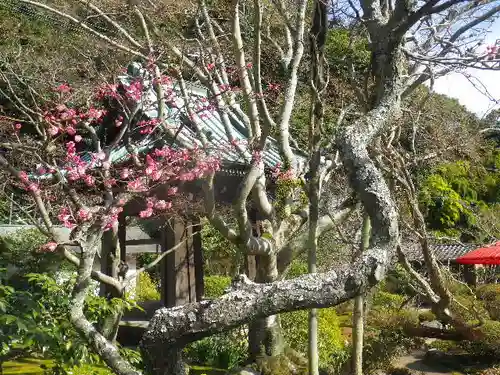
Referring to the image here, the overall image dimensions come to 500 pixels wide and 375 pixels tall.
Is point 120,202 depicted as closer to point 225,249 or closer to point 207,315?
point 207,315

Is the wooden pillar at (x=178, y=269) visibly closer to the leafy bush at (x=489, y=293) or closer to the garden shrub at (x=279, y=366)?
the garden shrub at (x=279, y=366)

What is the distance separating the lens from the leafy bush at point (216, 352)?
7.51 metres

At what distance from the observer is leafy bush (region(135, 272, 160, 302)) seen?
541 inches

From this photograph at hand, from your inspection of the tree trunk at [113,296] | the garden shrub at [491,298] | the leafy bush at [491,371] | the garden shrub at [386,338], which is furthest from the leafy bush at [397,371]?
the tree trunk at [113,296]


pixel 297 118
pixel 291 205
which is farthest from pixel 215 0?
pixel 291 205

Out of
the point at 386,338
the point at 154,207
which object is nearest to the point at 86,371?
the point at 154,207

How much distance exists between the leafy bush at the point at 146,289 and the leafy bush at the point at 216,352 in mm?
5868

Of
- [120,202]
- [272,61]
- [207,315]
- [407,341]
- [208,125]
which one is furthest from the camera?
[272,61]

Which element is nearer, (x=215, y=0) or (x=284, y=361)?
(x=284, y=361)

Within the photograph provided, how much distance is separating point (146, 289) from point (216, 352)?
7.20 m

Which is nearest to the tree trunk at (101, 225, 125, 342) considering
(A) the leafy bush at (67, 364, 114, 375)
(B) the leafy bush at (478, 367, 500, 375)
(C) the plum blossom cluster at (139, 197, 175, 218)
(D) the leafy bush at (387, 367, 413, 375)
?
(C) the plum blossom cluster at (139, 197, 175, 218)

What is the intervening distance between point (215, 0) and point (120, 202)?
6.96 metres

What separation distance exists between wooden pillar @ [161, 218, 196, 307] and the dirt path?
3852mm

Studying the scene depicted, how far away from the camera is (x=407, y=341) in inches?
415
